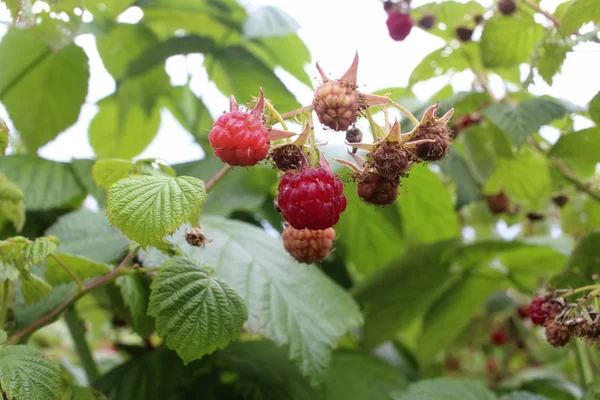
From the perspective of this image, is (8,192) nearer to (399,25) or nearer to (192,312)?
(192,312)

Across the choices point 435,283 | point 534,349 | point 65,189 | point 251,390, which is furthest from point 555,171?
point 534,349

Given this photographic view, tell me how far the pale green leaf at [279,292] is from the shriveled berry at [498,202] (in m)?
0.75

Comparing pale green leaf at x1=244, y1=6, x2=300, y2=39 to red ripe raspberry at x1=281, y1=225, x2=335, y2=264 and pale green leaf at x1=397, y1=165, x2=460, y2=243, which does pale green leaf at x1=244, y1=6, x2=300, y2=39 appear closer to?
pale green leaf at x1=397, y1=165, x2=460, y2=243

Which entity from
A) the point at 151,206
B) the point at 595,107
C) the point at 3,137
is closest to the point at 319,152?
the point at 151,206

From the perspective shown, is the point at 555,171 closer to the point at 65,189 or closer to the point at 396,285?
the point at 396,285

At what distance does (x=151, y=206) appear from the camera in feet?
2.28

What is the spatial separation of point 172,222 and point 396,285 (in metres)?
1.01

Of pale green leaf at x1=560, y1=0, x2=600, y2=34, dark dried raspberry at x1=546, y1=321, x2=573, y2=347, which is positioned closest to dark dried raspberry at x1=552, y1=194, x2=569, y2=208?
pale green leaf at x1=560, y1=0, x2=600, y2=34

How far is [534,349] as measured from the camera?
2.51 m

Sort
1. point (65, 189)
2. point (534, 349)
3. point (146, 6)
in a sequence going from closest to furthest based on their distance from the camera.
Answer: point (65, 189) < point (146, 6) < point (534, 349)

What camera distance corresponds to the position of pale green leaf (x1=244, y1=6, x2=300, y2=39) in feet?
4.91

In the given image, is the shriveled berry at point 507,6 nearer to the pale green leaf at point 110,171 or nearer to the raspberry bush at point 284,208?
the raspberry bush at point 284,208

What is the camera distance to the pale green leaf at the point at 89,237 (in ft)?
3.82

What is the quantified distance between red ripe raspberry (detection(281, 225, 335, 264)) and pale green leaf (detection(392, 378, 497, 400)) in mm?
434
